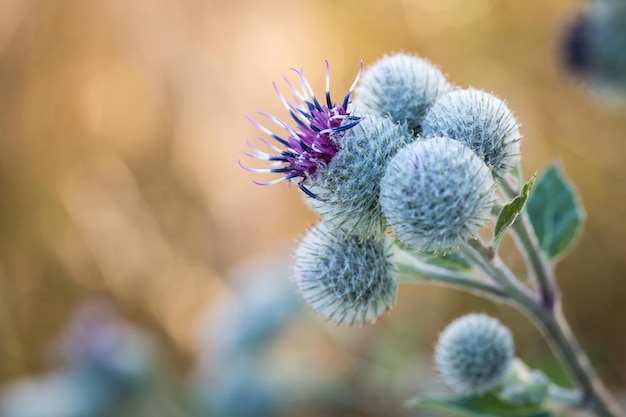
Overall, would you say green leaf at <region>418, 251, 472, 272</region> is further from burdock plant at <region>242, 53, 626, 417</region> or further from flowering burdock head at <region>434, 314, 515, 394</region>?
flowering burdock head at <region>434, 314, 515, 394</region>

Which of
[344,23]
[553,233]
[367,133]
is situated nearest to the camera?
[367,133]

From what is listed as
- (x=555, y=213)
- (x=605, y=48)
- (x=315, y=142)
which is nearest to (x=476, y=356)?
(x=555, y=213)

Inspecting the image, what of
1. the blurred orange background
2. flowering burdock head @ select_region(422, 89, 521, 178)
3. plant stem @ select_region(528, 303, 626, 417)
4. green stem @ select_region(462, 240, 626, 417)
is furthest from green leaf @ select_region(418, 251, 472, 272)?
the blurred orange background

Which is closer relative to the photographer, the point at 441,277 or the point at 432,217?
the point at 432,217

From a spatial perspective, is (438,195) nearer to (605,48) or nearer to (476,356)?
(476,356)

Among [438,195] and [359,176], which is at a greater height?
[359,176]

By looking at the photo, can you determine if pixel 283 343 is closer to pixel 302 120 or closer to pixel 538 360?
pixel 538 360

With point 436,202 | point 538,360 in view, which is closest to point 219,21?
point 538,360

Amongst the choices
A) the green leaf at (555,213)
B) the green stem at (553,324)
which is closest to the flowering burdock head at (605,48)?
the green leaf at (555,213)
